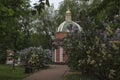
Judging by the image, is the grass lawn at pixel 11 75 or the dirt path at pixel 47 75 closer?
the grass lawn at pixel 11 75

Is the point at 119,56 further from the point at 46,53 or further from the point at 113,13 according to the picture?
the point at 46,53

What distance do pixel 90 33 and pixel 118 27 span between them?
3.27m

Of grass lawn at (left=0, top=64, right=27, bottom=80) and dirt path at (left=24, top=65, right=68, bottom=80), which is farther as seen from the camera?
dirt path at (left=24, top=65, right=68, bottom=80)

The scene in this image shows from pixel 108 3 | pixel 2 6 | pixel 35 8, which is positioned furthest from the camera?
pixel 2 6

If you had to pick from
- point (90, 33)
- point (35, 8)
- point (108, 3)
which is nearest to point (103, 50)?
point (90, 33)

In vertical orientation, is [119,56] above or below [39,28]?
below

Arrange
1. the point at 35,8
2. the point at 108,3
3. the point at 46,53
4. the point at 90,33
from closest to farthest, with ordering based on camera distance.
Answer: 1. the point at 35,8
2. the point at 108,3
3. the point at 90,33
4. the point at 46,53

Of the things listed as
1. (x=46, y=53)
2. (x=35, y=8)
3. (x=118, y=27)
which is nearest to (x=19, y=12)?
(x=118, y=27)

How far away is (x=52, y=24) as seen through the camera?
228 ft

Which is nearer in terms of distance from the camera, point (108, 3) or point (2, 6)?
point (108, 3)

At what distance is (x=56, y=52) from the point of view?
52.8 metres

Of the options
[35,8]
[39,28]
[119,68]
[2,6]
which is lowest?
[119,68]

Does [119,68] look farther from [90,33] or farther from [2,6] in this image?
[2,6]

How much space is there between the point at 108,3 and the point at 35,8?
2935 mm
